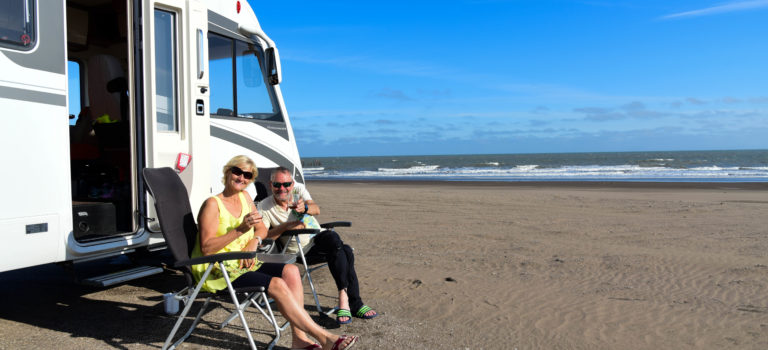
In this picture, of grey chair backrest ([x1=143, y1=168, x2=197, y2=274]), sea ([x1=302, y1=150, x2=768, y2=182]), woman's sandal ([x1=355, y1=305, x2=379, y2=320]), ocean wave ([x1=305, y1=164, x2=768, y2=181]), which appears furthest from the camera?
Result: ocean wave ([x1=305, y1=164, x2=768, y2=181])

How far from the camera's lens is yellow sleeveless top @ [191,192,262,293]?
10.6 feet

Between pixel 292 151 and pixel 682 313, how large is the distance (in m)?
3.63

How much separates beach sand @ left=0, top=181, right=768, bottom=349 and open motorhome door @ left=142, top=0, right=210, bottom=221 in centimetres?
110

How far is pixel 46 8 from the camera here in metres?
3.18

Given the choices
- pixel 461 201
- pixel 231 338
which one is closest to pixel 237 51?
pixel 231 338

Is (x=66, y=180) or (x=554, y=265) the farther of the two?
(x=554, y=265)

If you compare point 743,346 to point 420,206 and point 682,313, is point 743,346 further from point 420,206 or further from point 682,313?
point 420,206

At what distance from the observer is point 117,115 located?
486cm

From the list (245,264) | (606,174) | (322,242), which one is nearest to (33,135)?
(245,264)

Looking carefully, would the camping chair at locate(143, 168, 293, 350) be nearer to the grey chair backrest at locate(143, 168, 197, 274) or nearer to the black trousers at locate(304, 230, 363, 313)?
the grey chair backrest at locate(143, 168, 197, 274)

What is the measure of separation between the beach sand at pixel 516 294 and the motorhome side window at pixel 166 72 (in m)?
1.40

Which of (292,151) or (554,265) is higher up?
(292,151)

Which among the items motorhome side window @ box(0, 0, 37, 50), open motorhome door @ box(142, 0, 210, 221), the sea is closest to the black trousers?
open motorhome door @ box(142, 0, 210, 221)

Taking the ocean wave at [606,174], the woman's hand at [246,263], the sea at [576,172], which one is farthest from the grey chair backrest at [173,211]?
the ocean wave at [606,174]
